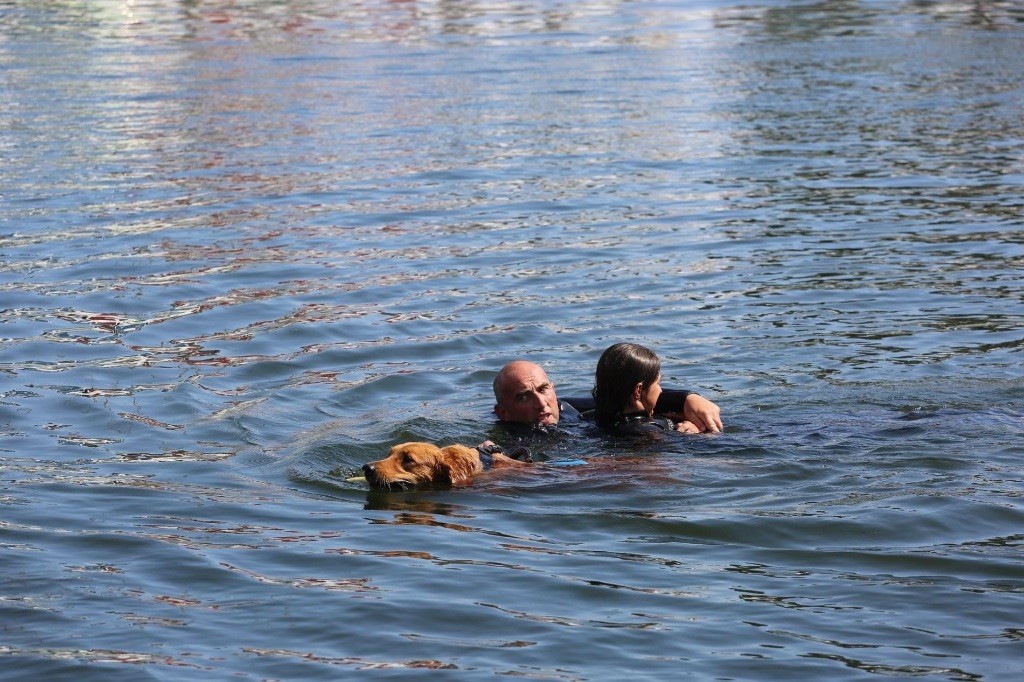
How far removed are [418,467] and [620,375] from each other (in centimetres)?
158

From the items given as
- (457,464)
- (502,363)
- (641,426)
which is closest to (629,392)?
(641,426)

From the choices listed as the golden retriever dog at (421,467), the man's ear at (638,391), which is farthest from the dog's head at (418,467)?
the man's ear at (638,391)

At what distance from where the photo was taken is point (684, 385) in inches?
440

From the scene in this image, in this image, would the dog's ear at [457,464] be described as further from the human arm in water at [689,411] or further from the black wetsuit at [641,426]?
the human arm in water at [689,411]

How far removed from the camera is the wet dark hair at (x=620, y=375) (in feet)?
30.5

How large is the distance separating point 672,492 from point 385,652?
8.66ft

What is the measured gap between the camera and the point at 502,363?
11844mm

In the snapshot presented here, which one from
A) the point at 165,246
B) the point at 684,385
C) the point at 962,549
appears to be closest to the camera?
the point at 962,549

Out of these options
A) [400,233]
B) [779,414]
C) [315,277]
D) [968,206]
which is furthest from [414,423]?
[968,206]

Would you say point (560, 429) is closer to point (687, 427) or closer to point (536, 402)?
point (536, 402)

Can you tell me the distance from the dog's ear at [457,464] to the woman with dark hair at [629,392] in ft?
3.83

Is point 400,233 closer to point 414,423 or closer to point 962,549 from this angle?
point 414,423

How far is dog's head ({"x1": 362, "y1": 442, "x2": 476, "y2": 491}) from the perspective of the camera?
8.43m

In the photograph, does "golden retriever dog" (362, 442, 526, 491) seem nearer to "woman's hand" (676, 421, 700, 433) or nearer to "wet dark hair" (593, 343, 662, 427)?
"wet dark hair" (593, 343, 662, 427)
